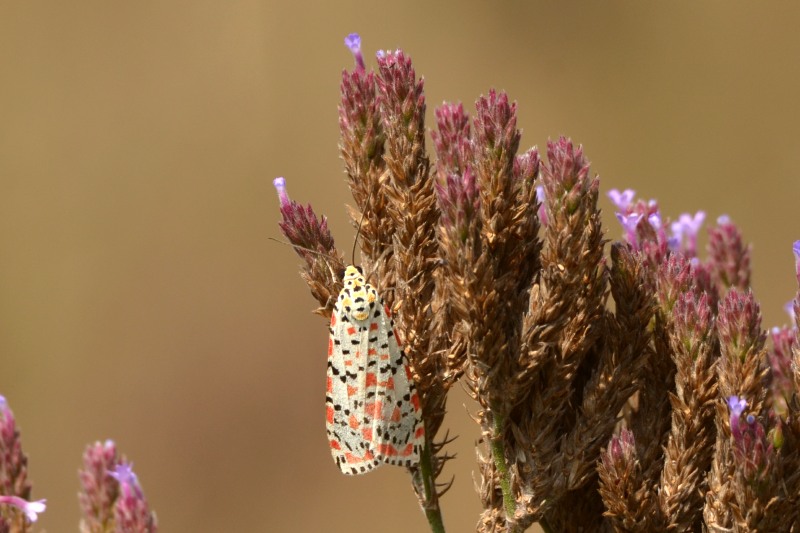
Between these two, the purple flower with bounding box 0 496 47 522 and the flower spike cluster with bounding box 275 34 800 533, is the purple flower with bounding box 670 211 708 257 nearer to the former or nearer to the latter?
the flower spike cluster with bounding box 275 34 800 533

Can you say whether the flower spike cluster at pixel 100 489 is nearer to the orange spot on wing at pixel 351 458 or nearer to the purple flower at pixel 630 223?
the orange spot on wing at pixel 351 458

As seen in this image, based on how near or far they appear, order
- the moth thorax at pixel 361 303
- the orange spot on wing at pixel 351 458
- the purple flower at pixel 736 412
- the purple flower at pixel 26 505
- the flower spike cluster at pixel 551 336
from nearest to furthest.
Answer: the purple flower at pixel 736 412 → the flower spike cluster at pixel 551 336 → the purple flower at pixel 26 505 → the moth thorax at pixel 361 303 → the orange spot on wing at pixel 351 458

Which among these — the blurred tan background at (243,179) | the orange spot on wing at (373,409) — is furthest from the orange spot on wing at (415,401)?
the blurred tan background at (243,179)

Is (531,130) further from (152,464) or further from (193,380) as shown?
(152,464)

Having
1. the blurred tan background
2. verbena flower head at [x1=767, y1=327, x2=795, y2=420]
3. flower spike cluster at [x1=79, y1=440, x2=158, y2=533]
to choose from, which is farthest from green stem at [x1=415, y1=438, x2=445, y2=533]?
the blurred tan background

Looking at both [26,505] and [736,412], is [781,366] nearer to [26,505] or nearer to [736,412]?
[736,412]

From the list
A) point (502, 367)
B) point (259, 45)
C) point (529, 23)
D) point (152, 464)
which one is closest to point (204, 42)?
point (259, 45)

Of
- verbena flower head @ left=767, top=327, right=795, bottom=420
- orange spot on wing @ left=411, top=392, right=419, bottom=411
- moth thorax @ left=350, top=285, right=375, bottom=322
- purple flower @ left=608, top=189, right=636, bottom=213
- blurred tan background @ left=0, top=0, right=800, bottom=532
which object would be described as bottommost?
orange spot on wing @ left=411, top=392, right=419, bottom=411
